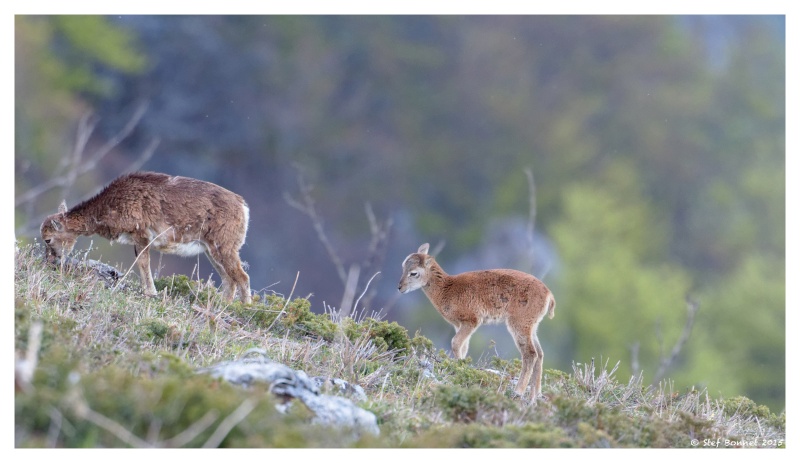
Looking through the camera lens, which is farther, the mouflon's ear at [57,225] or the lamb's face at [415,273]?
the lamb's face at [415,273]

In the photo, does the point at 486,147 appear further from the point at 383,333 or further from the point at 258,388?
the point at 258,388

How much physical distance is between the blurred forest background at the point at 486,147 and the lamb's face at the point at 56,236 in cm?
2012

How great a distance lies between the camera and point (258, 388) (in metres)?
7.51

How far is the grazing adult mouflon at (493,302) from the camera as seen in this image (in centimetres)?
1130

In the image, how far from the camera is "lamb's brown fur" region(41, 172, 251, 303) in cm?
1286

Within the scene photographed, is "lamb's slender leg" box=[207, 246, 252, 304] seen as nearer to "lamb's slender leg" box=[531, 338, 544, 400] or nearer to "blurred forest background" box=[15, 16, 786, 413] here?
"lamb's slender leg" box=[531, 338, 544, 400]

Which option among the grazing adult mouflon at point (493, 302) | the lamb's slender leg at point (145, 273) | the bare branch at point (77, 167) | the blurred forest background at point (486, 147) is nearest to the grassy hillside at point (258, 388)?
the lamb's slender leg at point (145, 273)

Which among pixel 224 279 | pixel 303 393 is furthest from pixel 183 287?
pixel 303 393

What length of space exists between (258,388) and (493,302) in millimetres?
4877

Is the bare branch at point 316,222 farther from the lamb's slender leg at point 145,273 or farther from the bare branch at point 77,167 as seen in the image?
the bare branch at point 77,167

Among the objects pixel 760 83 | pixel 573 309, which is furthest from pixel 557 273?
pixel 760 83

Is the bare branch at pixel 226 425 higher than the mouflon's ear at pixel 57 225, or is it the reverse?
the mouflon's ear at pixel 57 225

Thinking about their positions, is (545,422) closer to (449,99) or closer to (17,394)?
(17,394)

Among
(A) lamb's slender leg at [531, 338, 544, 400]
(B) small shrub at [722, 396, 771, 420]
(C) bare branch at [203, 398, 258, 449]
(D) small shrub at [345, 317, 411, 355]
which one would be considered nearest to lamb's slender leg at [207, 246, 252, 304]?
(D) small shrub at [345, 317, 411, 355]
